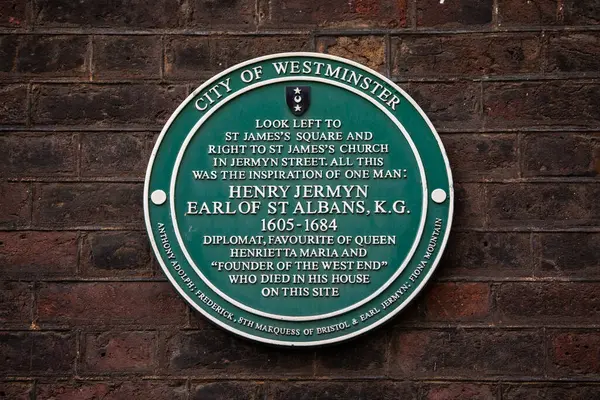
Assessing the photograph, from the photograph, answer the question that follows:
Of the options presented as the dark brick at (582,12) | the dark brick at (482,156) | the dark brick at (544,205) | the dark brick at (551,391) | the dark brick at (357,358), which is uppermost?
the dark brick at (582,12)

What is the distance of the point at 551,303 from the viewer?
18.0 feet

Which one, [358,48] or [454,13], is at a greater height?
[454,13]

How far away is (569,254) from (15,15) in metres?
3.77

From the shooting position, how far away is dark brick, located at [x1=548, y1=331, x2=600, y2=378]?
543 cm

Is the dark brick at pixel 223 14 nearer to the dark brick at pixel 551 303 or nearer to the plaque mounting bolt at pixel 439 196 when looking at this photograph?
the plaque mounting bolt at pixel 439 196

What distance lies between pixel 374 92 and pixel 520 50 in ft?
3.18

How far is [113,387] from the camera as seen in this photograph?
18.0 ft

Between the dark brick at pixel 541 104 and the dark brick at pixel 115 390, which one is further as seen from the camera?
the dark brick at pixel 541 104

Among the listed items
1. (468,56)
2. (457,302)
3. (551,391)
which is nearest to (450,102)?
(468,56)

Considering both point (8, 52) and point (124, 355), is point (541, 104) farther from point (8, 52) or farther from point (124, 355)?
point (8, 52)

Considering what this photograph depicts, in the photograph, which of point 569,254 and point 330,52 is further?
point 330,52

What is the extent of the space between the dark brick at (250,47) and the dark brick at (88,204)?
97 cm

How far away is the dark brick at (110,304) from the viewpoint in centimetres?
554

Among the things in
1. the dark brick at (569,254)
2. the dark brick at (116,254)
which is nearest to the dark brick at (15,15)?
the dark brick at (116,254)
